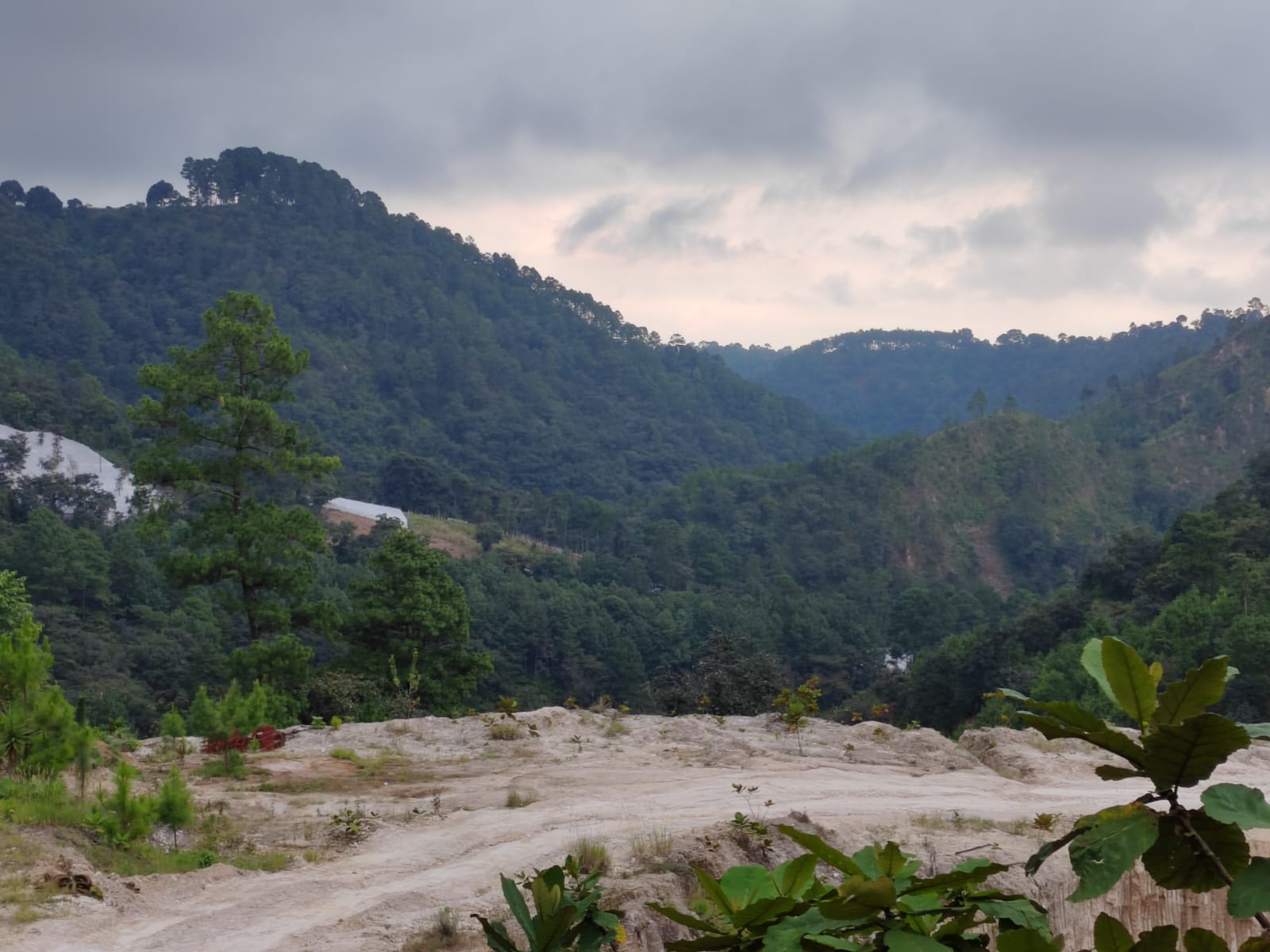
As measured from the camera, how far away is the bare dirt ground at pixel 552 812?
6387 mm

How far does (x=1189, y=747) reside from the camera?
167cm

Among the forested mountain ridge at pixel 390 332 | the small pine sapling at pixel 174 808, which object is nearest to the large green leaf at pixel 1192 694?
the small pine sapling at pixel 174 808

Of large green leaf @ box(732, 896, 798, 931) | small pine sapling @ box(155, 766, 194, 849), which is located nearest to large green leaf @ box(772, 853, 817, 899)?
large green leaf @ box(732, 896, 798, 931)

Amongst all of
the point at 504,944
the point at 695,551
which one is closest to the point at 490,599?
the point at 695,551

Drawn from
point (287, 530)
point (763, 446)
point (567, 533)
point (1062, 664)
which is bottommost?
point (1062, 664)

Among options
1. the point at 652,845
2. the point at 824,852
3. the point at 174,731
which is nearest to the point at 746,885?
the point at 824,852

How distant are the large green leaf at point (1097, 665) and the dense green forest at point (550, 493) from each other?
51.4ft

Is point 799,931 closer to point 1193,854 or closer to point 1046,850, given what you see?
point 1046,850

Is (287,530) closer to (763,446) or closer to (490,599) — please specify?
(490,599)

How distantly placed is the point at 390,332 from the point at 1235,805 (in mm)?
140711

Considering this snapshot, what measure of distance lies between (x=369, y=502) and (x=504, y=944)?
8408 cm

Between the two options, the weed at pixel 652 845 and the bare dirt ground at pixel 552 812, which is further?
the weed at pixel 652 845

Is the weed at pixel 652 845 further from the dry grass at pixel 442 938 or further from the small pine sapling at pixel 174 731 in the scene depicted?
the small pine sapling at pixel 174 731

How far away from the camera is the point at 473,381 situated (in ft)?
420
